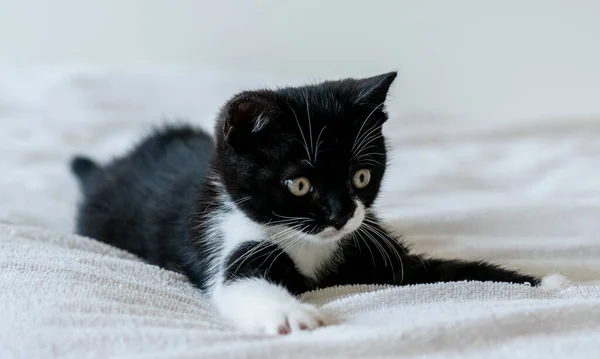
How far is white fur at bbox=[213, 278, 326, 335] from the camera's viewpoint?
3.01ft

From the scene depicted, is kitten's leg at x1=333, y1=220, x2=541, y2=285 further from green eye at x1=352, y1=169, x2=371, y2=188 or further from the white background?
the white background

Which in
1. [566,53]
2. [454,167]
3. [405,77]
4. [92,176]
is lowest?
[92,176]

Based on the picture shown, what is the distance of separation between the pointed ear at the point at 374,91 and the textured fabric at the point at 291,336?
0.98 feet

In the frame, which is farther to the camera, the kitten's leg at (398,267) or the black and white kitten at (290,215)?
the kitten's leg at (398,267)

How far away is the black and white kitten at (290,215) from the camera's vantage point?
106 cm

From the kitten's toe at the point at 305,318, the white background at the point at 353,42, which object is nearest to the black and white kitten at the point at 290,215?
the kitten's toe at the point at 305,318

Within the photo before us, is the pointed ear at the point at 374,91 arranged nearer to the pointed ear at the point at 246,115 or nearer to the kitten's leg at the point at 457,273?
the pointed ear at the point at 246,115

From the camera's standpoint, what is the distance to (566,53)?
8.23ft

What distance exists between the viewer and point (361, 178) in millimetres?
1138

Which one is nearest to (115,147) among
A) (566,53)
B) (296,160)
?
(296,160)

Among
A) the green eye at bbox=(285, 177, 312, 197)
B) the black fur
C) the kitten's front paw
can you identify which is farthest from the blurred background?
the kitten's front paw

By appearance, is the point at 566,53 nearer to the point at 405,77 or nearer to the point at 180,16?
the point at 405,77

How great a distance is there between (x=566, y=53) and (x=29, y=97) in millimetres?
1822

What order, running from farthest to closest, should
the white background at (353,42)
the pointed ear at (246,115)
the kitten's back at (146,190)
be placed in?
the white background at (353,42) < the kitten's back at (146,190) < the pointed ear at (246,115)
